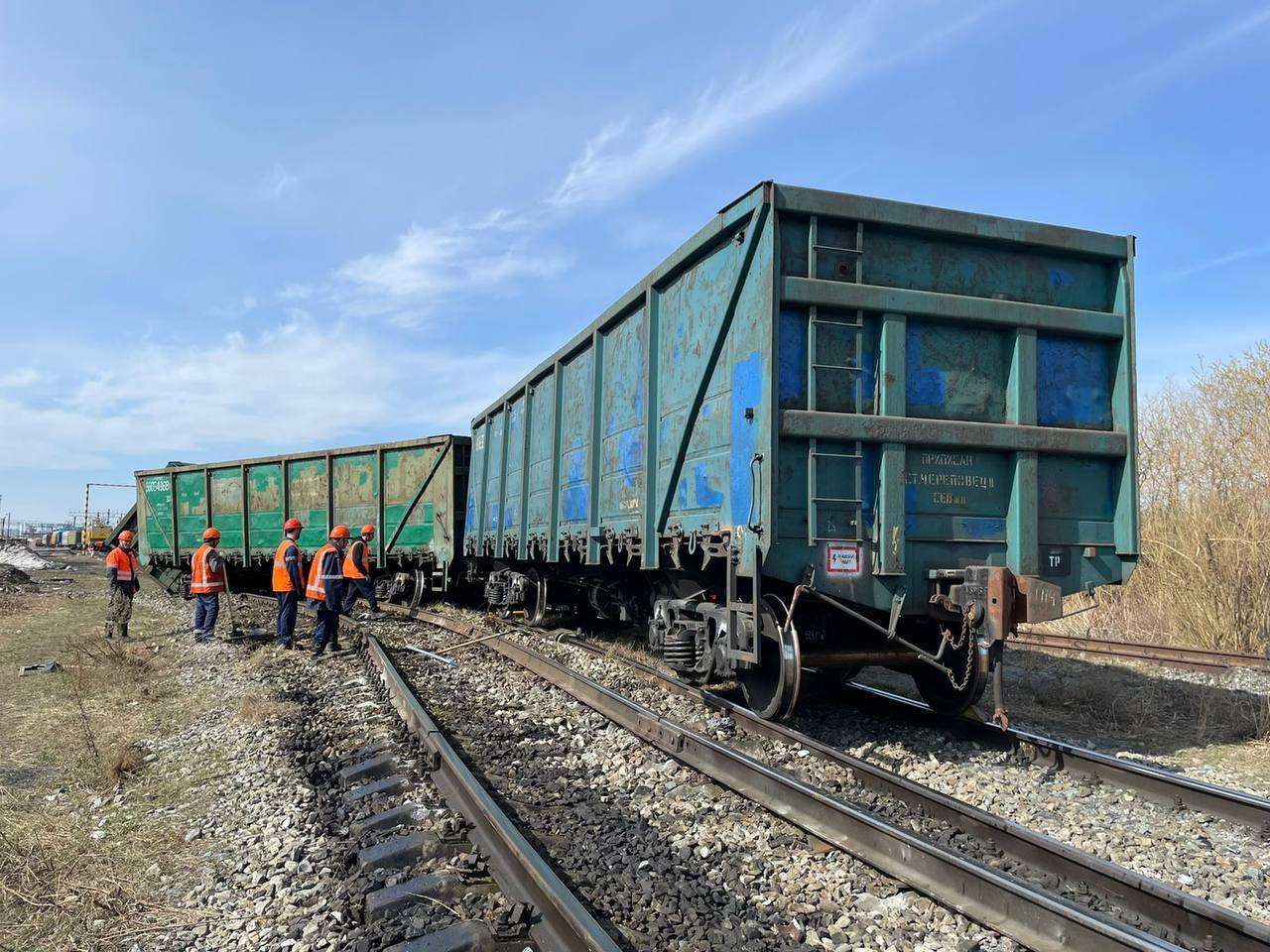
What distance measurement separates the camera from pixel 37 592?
816 inches

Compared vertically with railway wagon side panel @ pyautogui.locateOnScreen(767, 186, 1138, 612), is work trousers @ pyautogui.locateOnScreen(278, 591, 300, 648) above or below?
below

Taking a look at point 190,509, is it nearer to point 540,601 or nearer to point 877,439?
point 540,601

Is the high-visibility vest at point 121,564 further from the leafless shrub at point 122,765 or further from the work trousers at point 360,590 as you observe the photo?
the leafless shrub at point 122,765

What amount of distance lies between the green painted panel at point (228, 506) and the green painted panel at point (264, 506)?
1.18 feet

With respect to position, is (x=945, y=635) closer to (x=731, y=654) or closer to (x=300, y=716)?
(x=731, y=654)

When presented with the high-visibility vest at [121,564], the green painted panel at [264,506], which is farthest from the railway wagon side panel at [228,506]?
the high-visibility vest at [121,564]

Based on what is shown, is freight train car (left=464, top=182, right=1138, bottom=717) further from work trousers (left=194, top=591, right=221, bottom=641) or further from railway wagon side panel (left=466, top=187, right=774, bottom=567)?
work trousers (left=194, top=591, right=221, bottom=641)

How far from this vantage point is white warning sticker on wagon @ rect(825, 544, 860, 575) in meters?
5.75

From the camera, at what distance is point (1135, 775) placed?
5043 millimetres

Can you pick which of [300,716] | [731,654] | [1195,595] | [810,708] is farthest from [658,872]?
[1195,595]

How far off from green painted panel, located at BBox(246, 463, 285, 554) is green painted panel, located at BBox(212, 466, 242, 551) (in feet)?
1.18

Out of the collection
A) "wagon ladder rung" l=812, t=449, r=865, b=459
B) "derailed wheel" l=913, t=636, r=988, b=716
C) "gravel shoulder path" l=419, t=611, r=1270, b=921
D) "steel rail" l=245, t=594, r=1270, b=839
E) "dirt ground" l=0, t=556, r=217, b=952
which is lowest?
"dirt ground" l=0, t=556, r=217, b=952

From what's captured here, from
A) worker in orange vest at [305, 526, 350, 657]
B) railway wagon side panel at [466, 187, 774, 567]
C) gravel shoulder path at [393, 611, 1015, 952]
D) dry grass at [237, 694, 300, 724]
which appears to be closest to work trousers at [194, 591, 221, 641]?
worker in orange vest at [305, 526, 350, 657]

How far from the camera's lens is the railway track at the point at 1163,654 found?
983cm
